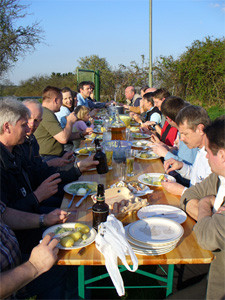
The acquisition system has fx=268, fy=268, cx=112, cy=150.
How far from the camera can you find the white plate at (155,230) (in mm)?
1339

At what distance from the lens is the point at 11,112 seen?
6.39 ft

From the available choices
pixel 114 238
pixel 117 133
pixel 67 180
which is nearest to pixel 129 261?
pixel 114 238

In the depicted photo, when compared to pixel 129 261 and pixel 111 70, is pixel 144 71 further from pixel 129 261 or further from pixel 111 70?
pixel 129 261

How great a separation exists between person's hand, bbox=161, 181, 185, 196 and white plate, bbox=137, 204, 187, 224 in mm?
264

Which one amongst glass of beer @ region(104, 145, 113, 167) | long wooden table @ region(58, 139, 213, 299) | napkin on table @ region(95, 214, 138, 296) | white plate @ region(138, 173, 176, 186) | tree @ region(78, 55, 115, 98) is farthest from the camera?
tree @ region(78, 55, 115, 98)

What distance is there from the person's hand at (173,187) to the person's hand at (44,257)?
1.00 meters

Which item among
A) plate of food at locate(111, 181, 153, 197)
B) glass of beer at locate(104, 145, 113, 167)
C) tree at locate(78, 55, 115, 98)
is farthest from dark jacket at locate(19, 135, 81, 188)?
tree at locate(78, 55, 115, 98)

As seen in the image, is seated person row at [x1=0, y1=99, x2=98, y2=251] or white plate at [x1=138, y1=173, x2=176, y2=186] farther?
white plate at [x1=138, y1=173, x2=176, y2=186]

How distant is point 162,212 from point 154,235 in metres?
0.28

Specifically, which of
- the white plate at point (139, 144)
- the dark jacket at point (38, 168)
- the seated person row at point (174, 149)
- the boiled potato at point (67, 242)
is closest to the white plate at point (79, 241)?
the boiled potato at point (67, 242)

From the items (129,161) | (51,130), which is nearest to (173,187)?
(129,161)

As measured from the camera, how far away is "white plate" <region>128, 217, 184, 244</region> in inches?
52.7

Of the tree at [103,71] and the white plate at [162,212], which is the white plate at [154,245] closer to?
the white plate at [162,212]

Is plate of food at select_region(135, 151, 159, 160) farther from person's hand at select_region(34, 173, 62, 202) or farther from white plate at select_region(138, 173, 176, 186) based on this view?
person's hand at select_region(34, 173, 62, 202)
